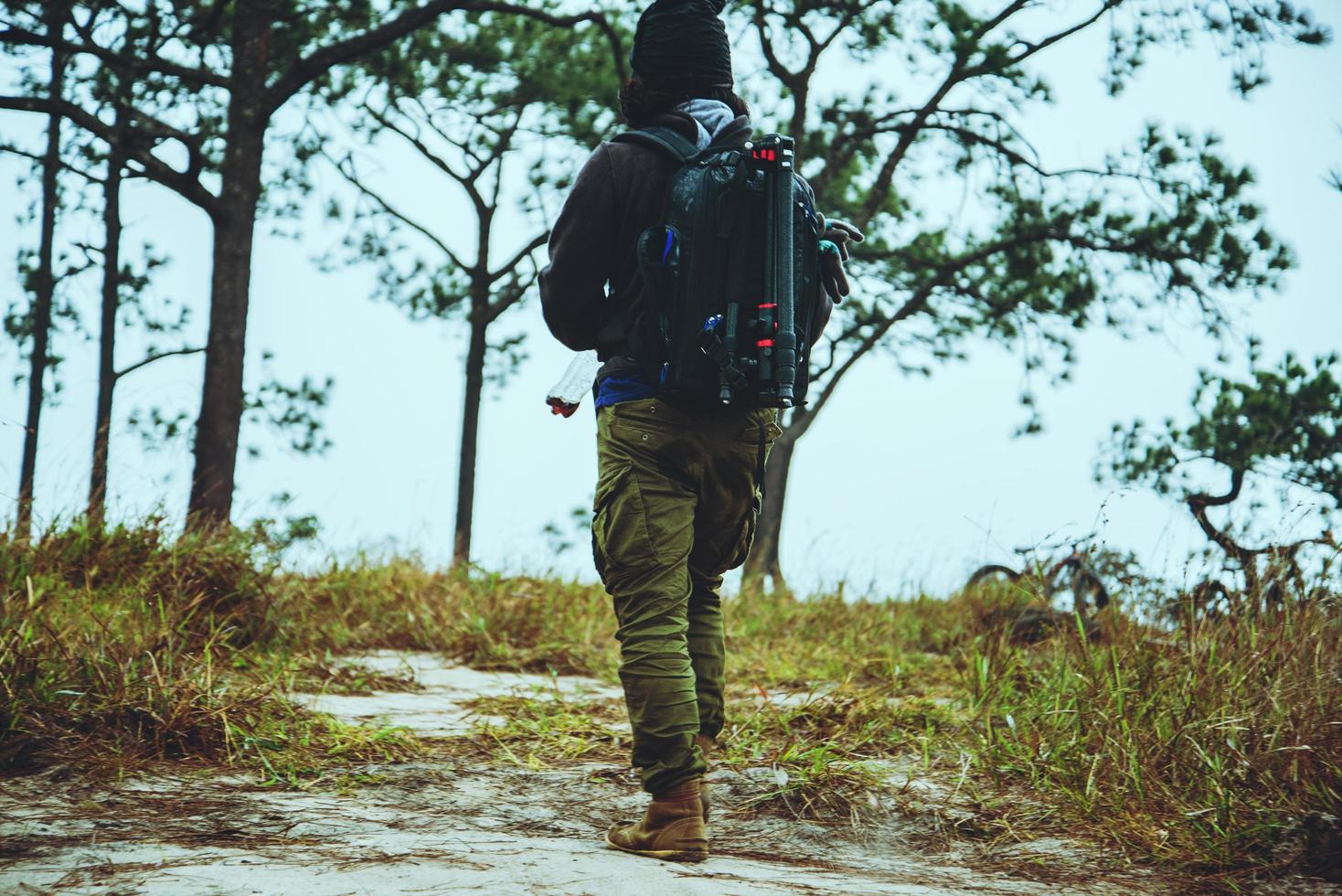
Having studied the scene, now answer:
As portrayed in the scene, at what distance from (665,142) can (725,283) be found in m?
0.44

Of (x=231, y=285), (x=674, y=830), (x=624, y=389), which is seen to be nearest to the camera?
(x=674, y=830)

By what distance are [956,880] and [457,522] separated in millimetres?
11639

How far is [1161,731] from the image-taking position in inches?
156

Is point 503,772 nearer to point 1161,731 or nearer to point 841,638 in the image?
point 1161,731

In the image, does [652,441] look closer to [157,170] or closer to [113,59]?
[157,170]

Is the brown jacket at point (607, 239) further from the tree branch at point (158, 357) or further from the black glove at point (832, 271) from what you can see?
the tree branch at point (158, 357)

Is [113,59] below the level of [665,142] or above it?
above

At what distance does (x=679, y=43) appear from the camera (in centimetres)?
343

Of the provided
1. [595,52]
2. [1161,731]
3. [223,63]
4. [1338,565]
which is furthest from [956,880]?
[595,52]

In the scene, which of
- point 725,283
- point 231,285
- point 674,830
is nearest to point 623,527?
point 725,283

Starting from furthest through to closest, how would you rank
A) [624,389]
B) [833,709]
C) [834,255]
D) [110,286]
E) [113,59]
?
1. [110,286]
2. [113,59]
3. [833,709]
4. [834,255]
5. [624,389]

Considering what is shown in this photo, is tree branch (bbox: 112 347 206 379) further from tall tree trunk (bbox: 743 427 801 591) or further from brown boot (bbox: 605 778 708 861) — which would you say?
brown boot (bbox: 605 778 708 861)

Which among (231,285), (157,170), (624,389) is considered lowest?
(624,389)

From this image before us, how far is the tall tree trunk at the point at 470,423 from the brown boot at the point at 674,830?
1134cm
